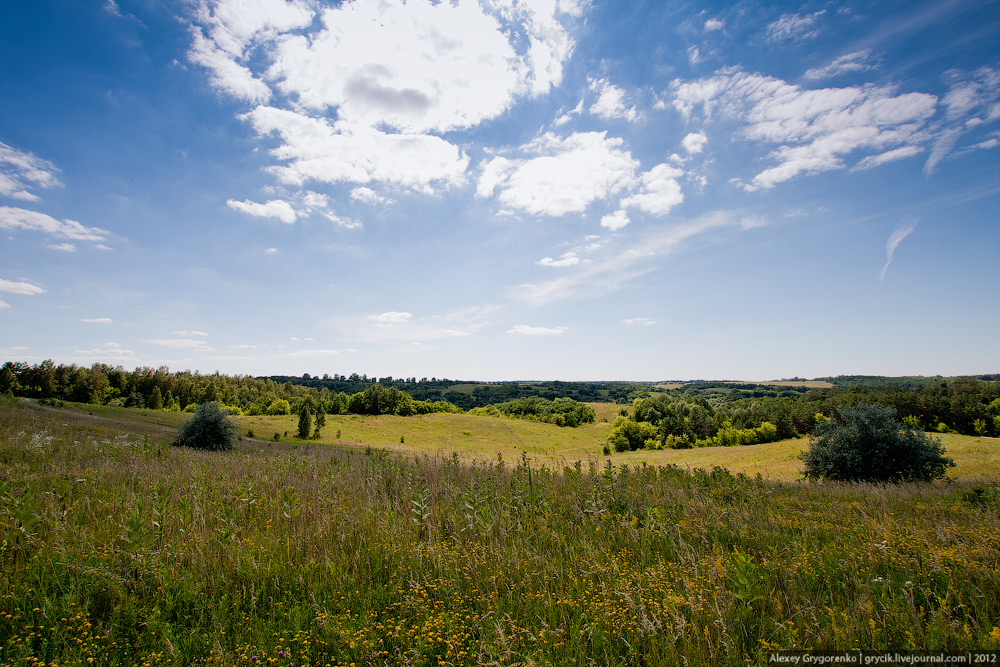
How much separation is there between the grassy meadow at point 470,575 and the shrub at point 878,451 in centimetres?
1439

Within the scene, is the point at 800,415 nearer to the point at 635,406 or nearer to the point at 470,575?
the point at 635,406

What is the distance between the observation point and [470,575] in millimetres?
3904

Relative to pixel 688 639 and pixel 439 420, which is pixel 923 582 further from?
pixel 439 420

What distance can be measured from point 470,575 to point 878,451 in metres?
22.5

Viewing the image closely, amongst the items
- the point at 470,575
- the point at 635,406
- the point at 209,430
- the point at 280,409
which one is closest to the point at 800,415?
the point at 635,406

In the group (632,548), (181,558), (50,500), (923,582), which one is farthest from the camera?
Result: (50,500)

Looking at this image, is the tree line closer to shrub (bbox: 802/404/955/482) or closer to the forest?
the forest

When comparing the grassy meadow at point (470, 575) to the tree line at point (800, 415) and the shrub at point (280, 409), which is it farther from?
the shrub at point (280, 409)

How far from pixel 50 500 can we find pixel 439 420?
7853cm

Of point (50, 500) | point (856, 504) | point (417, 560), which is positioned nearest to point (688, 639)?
point (417, 560)

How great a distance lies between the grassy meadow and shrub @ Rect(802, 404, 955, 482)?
47.2 feet

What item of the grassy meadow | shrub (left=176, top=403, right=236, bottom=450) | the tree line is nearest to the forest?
the tree line

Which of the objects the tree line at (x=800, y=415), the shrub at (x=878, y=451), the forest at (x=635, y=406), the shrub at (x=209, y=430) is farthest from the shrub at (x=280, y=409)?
the shrub at (x=878, y=451)

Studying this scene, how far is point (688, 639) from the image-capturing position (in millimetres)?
2814
